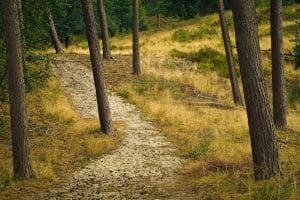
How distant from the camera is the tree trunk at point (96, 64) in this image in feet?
50.1

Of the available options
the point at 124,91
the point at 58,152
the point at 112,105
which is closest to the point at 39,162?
the point at 58,152

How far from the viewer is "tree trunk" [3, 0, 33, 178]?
472 inches

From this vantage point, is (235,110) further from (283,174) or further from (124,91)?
(283,174)

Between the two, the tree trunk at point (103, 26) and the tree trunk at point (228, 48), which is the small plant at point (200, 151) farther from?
the tree trunk at point (103, 26)

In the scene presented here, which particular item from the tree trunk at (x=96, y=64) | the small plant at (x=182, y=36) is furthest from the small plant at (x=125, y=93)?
the small plant at (x=182, y=36)

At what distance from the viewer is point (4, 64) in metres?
16.4

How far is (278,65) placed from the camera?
56.1ft

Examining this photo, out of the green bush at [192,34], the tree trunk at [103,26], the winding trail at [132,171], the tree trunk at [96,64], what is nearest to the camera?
the winding trail at [132,171]

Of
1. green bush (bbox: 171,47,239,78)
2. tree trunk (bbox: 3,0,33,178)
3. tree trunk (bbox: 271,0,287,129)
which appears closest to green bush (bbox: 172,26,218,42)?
green bush (bbox: 171,47,239,78)

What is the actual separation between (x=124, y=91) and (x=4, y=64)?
838 cm

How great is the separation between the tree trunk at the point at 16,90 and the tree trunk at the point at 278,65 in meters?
8.60

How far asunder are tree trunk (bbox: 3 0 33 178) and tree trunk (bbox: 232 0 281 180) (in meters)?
5.53

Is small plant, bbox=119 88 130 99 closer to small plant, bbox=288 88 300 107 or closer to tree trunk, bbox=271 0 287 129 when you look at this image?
tree trunk, bbox=271 0 287 129

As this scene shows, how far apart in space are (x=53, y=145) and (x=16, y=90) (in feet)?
12.2
